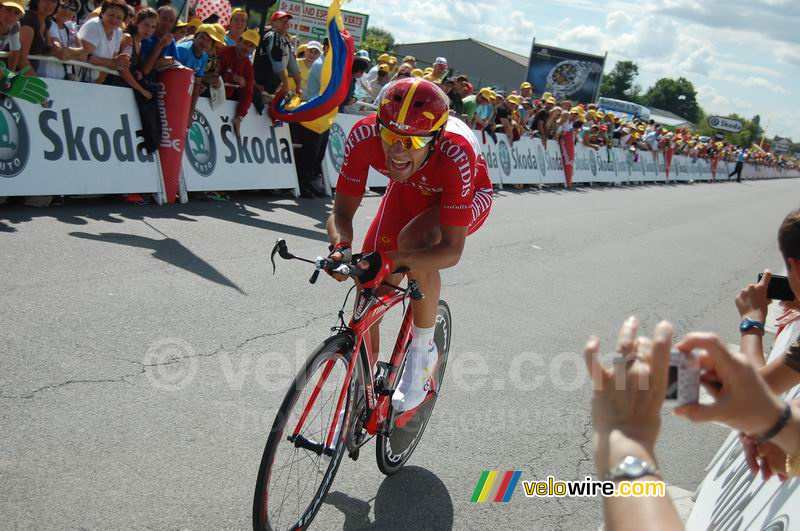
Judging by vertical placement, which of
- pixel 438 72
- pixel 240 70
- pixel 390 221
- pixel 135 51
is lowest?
pixel 438 72

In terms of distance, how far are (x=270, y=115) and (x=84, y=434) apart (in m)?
8.28

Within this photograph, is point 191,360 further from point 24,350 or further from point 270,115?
point 270,115

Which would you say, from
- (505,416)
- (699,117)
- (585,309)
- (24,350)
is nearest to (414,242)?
(505,416)

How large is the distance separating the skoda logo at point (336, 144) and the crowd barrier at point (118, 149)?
17 mm

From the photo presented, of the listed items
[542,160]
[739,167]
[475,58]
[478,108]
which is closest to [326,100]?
[478,108]

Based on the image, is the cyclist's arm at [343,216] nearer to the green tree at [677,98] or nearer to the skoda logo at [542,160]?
the skoda logo at [542,160]

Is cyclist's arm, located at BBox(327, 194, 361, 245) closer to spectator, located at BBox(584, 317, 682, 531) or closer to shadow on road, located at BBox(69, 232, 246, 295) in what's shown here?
Result: spectator, located at BBox(584, 317, 682, 531)

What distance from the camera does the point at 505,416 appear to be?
4945 millimetres

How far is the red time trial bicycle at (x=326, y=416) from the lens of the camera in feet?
9.85

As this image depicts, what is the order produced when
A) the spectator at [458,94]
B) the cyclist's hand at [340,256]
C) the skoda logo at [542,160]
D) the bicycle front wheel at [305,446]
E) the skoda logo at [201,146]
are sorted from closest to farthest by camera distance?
the bicycle front wheel at [305,446]
the cyclist's hand at [340,256]
the skoda logo at [201,146]
the spectator at [458,94]
the skoda logo at [542,160]

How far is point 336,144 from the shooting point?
1301cm

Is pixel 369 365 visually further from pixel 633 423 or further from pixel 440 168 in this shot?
pixel 633 423

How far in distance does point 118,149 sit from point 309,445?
6.80 metres

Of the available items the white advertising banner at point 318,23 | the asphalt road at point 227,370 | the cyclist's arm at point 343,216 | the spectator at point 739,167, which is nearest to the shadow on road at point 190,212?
the asphalt road at point 227,370
